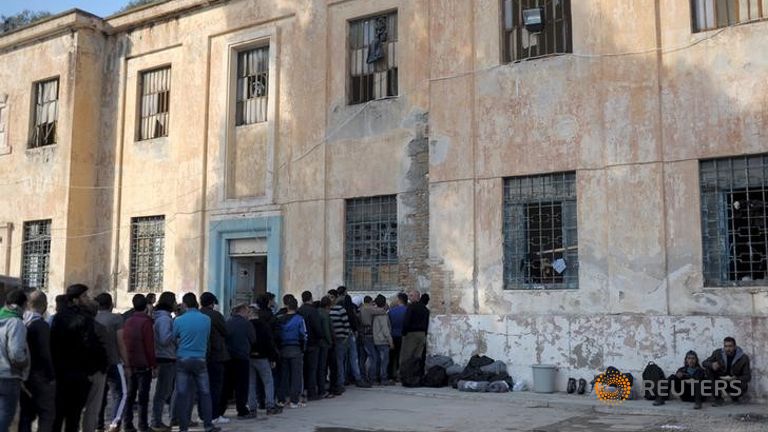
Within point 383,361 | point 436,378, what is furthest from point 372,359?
point 436,378

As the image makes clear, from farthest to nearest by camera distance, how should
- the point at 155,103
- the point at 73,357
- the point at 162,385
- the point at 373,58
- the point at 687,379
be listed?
the point at 155,103 → the point at 373,58 → the point at 687,379 → the point at 162,385 → the point at 73,357

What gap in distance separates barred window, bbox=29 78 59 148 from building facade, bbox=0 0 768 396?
7cm

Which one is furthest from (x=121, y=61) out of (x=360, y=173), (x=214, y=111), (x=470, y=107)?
(x=470, y=107)

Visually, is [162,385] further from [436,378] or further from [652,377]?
[652,377]

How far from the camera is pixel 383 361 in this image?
49.6 feet

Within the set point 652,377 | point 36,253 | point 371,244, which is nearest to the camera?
point 652,377

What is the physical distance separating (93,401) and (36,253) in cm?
1424

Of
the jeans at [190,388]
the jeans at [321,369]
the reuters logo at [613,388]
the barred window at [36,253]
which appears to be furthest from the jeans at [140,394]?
the barred window at [36,253]

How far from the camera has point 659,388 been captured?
40.6 feet

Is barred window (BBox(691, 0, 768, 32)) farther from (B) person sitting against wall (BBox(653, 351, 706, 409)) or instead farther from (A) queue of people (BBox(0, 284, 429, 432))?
(A) queue of people (BBox(0, 284, 429, 432))

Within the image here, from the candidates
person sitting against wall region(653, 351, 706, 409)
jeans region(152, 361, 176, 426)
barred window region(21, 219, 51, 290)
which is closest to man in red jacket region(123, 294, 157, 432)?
jeans region(152, 361, 176, 426)

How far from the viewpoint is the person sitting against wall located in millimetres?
12148

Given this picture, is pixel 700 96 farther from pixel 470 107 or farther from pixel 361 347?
pixel 361 347

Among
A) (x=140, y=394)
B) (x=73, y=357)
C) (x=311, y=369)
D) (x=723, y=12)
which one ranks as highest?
(x=723, y=12)
